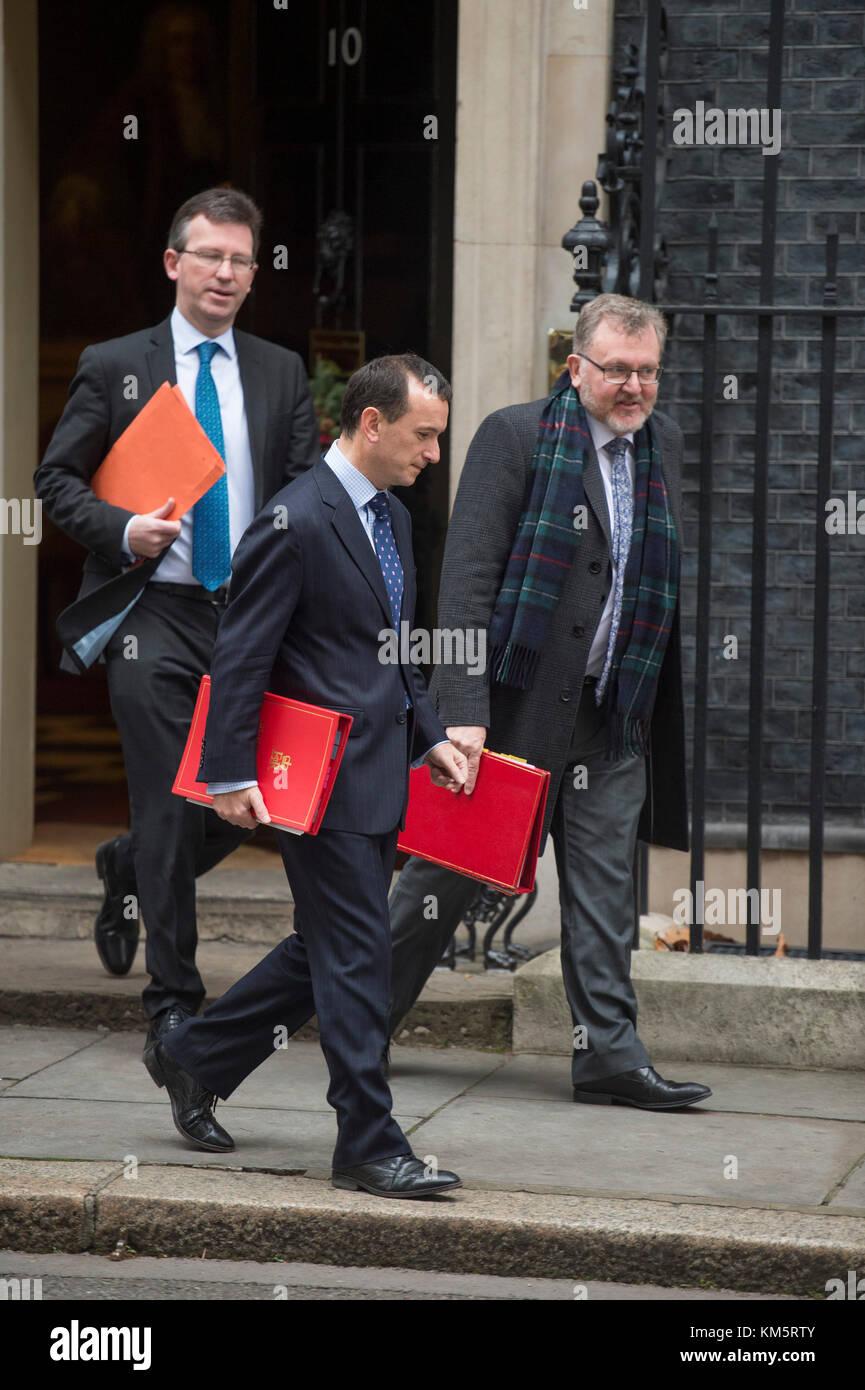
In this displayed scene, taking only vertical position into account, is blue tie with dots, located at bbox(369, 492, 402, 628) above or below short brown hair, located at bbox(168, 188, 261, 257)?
below

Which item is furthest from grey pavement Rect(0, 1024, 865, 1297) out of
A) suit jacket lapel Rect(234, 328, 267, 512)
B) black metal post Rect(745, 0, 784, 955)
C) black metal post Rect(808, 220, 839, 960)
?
suit jacket lapel Rect(234, 328, 267, 512)

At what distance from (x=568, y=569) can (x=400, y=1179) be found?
165 centimetres

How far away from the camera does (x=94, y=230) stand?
10.6 m

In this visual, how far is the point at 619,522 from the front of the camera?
5.39m

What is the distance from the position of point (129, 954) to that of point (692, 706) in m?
2.37

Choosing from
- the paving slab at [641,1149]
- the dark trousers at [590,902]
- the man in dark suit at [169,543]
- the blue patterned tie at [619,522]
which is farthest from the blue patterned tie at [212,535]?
the paving slab at [641,1149]

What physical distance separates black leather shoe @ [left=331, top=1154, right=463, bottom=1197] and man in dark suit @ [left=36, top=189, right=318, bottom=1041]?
3.33 ft

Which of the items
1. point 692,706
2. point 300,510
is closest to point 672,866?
point 692,706

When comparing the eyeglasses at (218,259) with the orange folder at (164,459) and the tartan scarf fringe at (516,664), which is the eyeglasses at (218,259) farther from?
the tartan scarf fringe at (516,664)

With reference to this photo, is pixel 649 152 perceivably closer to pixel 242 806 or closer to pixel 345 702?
pixel 345 702

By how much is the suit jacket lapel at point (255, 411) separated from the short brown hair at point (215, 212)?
33cm

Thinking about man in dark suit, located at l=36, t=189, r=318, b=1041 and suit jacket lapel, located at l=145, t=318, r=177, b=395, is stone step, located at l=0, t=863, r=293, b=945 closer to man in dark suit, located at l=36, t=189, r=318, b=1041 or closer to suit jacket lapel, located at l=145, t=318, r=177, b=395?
man in dark suit, located at l=36, t=189, r=318, b=1041

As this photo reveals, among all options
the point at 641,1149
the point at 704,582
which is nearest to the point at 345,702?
the point at 641,1149

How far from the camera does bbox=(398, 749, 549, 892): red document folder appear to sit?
5141 mm
